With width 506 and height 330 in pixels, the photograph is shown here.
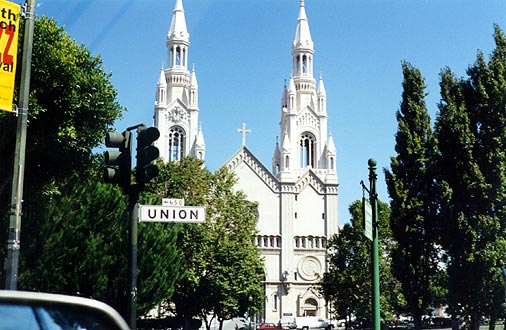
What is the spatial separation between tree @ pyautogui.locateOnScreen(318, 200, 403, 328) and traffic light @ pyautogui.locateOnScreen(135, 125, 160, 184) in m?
38.5

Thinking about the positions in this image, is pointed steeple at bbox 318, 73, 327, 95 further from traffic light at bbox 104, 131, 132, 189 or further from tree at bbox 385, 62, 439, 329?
traffic light at bbox 104, 131, 132, 189

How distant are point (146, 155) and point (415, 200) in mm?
24424

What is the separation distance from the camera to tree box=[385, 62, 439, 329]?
32.8 metres

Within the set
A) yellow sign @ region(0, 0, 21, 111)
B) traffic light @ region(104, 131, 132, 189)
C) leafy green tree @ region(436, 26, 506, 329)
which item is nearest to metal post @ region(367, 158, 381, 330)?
traffic light @ region(104, 131, 132, 189)

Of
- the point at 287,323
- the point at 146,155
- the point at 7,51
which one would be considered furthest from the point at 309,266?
the point at 7,51

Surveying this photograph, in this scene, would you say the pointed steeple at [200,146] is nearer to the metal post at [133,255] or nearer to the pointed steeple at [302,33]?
the pointed steeple at [302,33]

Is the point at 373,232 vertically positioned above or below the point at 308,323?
above

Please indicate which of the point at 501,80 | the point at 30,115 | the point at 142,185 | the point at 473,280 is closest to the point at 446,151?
the point at 501,80

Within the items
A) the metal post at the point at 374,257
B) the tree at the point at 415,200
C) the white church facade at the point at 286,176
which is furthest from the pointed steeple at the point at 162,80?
the metal post at the point at 374,257

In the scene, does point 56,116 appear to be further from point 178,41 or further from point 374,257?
point 178,41

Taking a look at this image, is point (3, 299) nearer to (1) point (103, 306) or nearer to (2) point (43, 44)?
(1) point (103, 306)

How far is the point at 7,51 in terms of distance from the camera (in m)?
10.9

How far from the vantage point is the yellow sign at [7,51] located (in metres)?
10.9

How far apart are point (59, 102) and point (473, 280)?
19.2m
